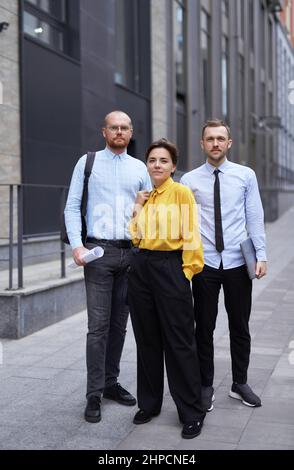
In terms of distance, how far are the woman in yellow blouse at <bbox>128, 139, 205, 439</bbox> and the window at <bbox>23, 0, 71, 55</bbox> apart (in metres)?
7.13

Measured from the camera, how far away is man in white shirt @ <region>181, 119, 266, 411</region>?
4469 mm

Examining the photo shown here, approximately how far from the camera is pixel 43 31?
36.7 ft

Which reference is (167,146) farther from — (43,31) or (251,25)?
(251,25)

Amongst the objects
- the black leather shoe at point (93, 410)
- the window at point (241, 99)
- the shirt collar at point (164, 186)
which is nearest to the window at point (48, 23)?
the shirt collar at point (164, 186)

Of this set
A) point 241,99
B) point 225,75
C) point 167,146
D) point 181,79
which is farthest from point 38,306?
point 241,99

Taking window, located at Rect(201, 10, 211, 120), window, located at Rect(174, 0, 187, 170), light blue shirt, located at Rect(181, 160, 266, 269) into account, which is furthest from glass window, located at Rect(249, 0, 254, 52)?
light blue shirt, located at Rect(181, 160, 266, 269)

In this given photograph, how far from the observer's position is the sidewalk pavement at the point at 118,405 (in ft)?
13.0

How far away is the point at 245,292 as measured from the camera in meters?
4.59

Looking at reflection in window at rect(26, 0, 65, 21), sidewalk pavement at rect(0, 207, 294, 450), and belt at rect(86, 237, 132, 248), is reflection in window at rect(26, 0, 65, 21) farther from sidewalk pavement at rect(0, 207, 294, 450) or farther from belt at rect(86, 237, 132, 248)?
belt at rect(86, 237, 132, 248)

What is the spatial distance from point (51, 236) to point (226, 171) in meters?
6.42

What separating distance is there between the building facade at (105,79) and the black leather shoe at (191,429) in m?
6.18

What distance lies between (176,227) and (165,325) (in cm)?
65
